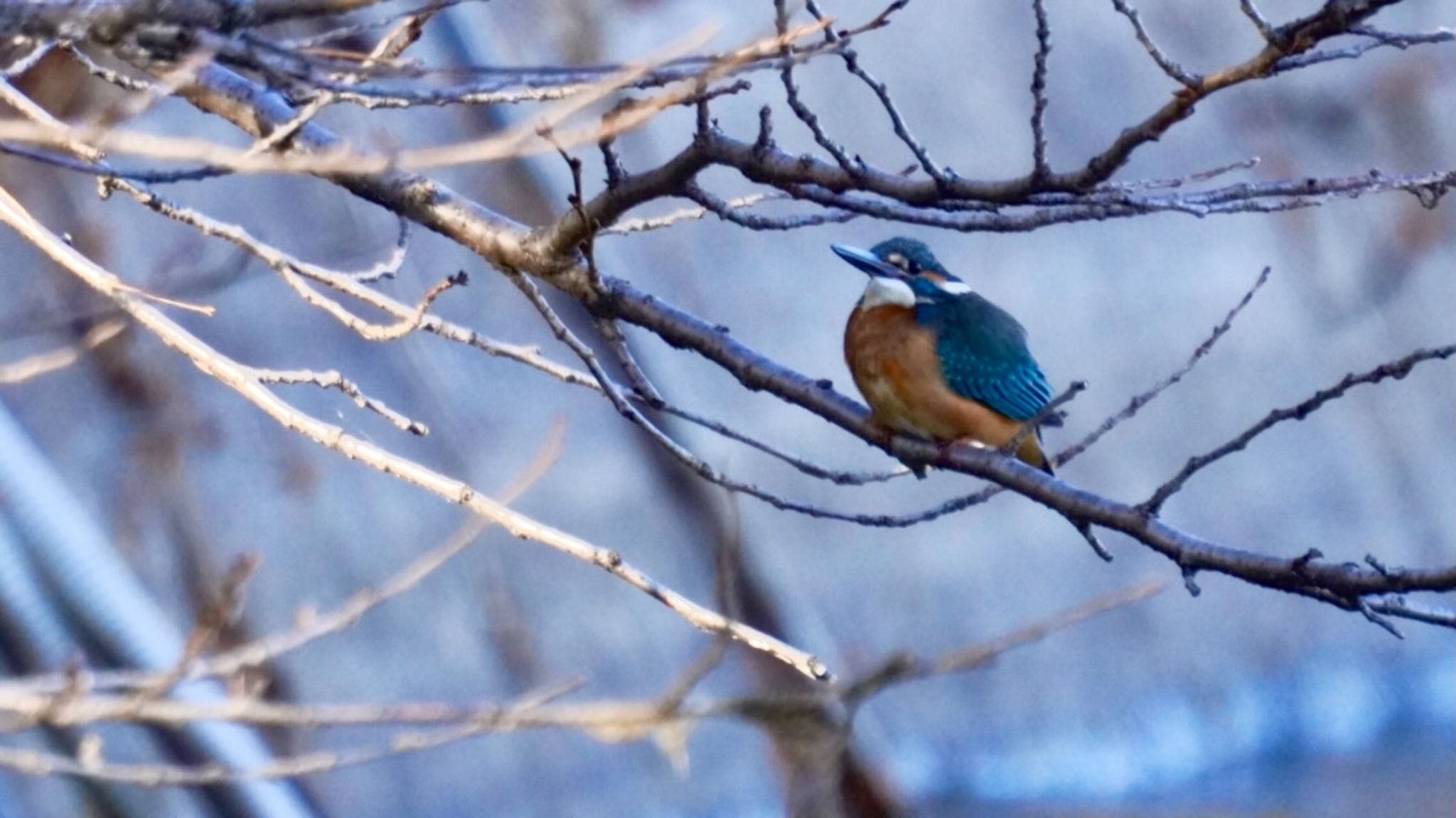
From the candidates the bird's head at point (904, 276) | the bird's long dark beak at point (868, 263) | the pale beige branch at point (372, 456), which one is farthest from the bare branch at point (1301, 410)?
the bird's head at point (904, 276)

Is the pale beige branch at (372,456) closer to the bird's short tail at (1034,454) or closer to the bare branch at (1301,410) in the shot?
the bare branch at (1301,410)

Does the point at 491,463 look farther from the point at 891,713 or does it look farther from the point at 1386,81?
A: the point at 1386,81

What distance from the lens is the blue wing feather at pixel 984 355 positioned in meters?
→ 3.20

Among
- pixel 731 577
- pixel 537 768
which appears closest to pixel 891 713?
pixel 537 768

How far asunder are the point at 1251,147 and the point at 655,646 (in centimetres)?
403

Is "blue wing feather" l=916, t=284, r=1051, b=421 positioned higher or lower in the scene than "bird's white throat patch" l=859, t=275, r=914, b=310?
lower

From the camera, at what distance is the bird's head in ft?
11.0

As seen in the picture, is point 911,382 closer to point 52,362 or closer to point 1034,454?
point 1034,454

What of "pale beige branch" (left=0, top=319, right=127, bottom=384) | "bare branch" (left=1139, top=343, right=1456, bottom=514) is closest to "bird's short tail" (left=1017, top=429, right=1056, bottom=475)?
"bare branch" (left=1139, top=343, right=1456, bottom=514)

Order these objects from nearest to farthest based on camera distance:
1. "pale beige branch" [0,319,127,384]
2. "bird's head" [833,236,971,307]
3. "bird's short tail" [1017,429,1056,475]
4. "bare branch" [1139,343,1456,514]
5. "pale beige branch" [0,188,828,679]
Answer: "bare branch" [1139,343,1456,514], "pale beige branch" [0,188,828,679], "pale beige branch" [0,319,127,384], "bird's short tail" [1017,429,1056,475], "bird's head" [833,236,971,307]

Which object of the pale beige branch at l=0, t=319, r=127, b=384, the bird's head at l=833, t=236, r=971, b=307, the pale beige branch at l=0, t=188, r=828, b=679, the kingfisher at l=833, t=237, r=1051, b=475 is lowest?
the pale beige branch at l=0, t=188, r=828, b=679

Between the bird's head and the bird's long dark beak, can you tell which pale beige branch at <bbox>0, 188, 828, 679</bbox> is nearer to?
the bird's long dark beak

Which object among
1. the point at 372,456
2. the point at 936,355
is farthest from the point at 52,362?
the point at 936,355

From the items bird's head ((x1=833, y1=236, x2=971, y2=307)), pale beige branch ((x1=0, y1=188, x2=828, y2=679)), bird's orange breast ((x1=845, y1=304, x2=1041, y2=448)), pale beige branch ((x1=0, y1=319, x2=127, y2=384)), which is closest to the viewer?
pale beige branch ((x1=0, y1=188, x2=828, y2=679))
